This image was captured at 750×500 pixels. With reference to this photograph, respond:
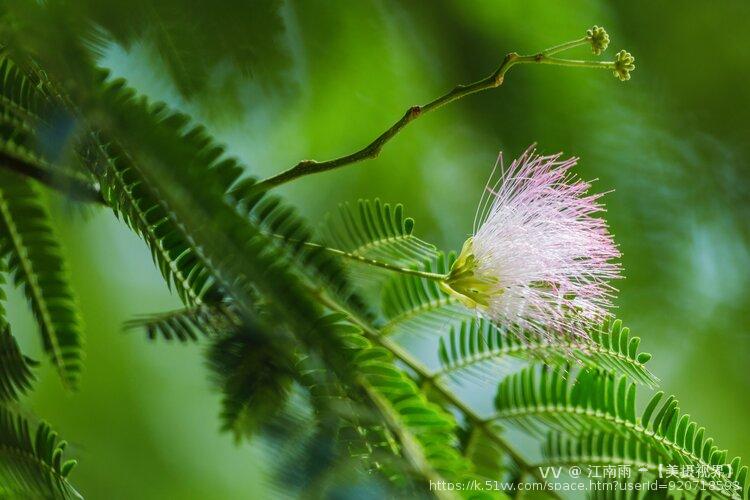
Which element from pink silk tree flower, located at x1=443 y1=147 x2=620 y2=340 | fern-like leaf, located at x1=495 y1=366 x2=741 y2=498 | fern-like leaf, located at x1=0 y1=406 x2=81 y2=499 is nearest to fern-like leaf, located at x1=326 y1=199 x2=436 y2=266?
pink silk tree flower, located at x1=443 y1=147 x2=620 y2=340

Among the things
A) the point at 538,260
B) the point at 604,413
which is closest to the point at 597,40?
the point at 538,260

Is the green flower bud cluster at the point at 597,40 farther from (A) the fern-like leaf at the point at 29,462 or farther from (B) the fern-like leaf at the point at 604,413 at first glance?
(A) the fern-like leaf at the point at 29,462

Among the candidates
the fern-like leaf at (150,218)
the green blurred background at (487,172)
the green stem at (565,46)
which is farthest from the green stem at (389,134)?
the green blurred background at (487,172)

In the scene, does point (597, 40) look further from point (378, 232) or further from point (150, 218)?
point (150, 218)

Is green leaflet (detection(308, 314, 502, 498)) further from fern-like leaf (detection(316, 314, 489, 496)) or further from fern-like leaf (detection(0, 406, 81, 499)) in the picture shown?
fern-like leaf (detection(0, 406, 81, 499))

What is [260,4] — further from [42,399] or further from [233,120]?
[42,399]

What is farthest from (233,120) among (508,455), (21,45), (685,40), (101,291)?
(685,40)
